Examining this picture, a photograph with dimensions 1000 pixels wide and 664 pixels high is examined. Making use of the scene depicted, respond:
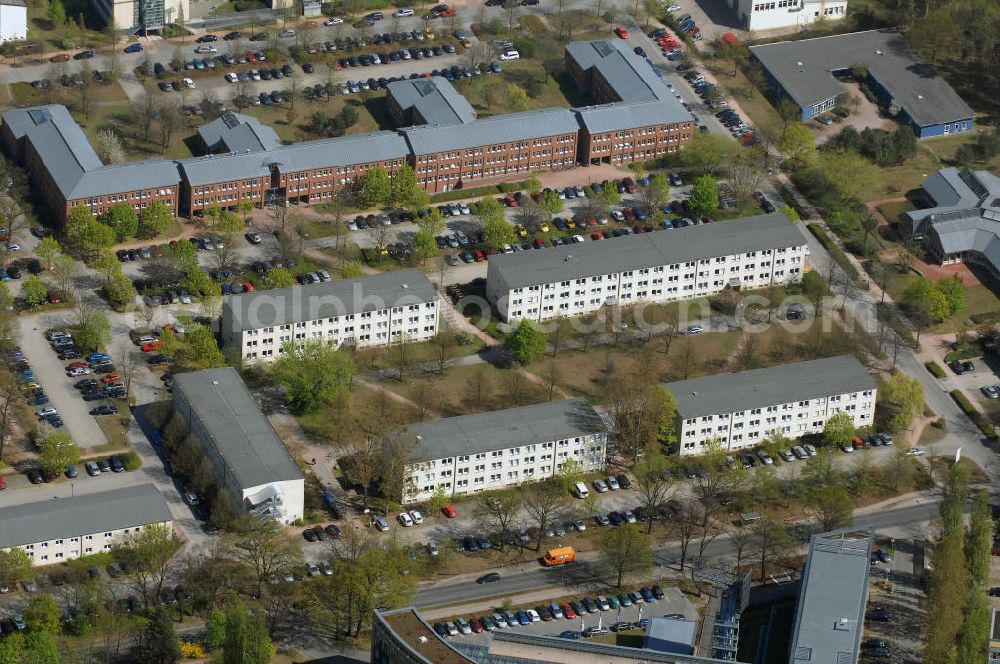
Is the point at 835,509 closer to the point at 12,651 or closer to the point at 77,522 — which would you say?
the point at 77,522

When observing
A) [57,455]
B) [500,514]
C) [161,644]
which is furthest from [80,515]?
[500,514]

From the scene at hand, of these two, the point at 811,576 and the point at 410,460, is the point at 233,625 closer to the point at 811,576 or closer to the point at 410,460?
the point at 410,460

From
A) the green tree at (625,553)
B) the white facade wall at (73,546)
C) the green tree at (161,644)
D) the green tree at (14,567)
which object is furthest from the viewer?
the green tree at (625,553)

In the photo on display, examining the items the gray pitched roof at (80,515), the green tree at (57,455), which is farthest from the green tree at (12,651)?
the green tree at (57,455)

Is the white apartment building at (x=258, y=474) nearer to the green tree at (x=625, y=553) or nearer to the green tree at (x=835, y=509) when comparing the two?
the green tree at (x=625, y=553)

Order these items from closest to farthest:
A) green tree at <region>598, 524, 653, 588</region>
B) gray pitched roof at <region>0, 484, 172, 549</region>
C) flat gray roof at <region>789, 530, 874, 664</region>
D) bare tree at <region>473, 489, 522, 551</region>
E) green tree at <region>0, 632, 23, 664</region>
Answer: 1. green tree at <region>0, 632, 23, 664</region>
2. flat gray roof at <region>789, 530, 874, 664</region>
3. gray pitched roof at <region>0, 484, 172, 549</region>
4. green tree at <region>598, 524, 653, 588</region>
5. bare tree at <region>473, 489, 522, 551</region>

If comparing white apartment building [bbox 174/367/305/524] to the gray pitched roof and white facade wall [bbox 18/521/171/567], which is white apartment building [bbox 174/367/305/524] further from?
white facade wall [bbox 18/521/171/567]

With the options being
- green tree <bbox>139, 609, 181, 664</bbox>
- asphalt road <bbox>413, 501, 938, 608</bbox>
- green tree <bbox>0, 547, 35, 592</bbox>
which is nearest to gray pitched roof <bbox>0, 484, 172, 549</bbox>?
green tree <bbox>0, 547, 35, 592</bbox>
